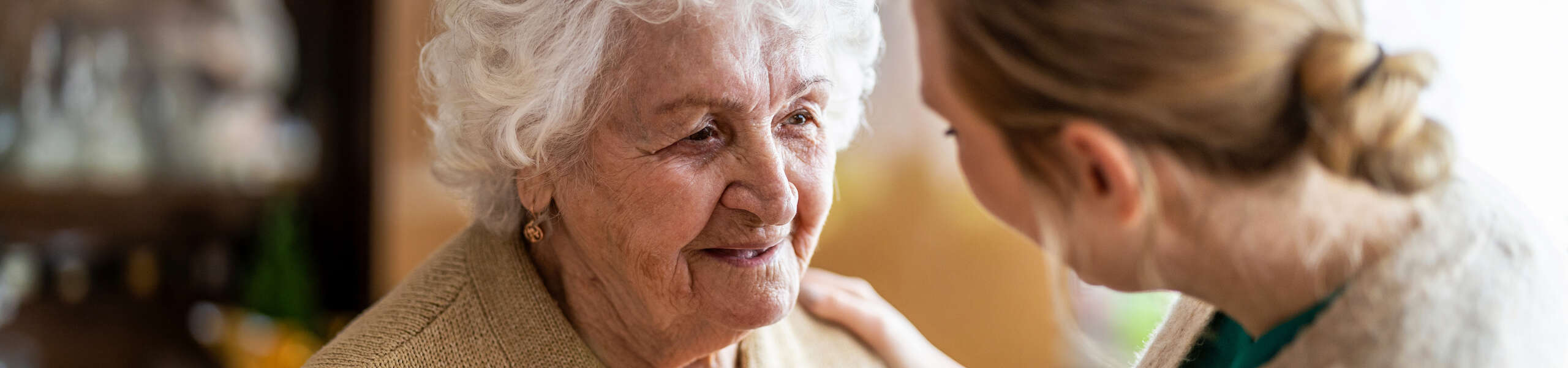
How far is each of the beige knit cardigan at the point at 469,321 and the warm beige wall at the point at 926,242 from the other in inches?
42.3

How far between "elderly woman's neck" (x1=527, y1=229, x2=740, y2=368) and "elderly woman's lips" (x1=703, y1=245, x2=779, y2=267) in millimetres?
115

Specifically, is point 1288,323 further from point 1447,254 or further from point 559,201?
point 559,201

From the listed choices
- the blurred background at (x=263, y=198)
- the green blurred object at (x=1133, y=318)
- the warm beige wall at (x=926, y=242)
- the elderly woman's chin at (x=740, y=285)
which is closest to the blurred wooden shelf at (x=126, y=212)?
the blurred background at (x=263, y=198)

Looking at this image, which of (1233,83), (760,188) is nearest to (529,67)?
(760,188)

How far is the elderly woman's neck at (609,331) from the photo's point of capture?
1222 mm

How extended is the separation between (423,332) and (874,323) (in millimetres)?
603

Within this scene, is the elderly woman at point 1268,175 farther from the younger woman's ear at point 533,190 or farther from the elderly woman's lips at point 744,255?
the younger woman's ear at point 533,190

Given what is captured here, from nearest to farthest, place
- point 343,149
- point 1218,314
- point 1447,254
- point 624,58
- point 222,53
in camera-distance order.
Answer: point 1447,254, point 1218,314, point 624,58, point 222,53, point 343,149

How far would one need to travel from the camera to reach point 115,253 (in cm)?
260

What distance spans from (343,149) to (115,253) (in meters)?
0.59

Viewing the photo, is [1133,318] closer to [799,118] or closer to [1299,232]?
[799,118]

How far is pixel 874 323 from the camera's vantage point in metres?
1.46

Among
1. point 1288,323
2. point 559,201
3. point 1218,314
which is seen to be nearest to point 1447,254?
point 1288,323

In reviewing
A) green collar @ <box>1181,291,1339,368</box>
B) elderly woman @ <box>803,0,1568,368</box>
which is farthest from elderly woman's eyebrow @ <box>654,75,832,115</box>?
green collar @ <box>1181,291,1339,368</box>
